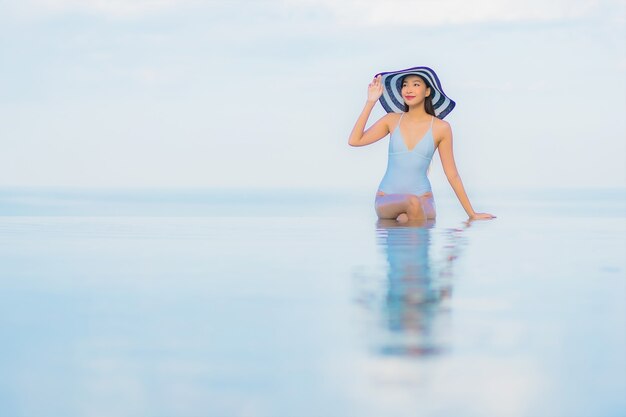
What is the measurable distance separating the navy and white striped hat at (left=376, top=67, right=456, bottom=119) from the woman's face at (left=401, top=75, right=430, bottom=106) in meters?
0.05

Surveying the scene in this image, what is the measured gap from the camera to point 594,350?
279 cm

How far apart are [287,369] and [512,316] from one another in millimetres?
1027

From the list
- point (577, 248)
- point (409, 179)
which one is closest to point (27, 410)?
point (577, 248)

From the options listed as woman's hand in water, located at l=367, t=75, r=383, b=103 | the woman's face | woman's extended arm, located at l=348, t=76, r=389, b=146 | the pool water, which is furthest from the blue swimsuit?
the pool water

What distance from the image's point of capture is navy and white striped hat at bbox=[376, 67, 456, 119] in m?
7.61

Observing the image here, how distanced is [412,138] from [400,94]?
1.22 ft

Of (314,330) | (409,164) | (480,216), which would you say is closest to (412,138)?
(409,164)

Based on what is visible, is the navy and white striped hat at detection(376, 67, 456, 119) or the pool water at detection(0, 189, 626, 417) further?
the navy and white striped hat at detection(376, 67, 456, 119)

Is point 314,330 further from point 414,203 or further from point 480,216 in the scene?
point 480,216

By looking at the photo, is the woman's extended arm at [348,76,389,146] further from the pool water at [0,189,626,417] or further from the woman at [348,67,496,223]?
the pool water at [0,189,626,417]

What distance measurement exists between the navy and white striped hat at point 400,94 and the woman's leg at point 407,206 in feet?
2.06

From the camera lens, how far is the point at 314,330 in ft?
10.0

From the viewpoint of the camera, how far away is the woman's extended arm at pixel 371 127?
756 centimetres

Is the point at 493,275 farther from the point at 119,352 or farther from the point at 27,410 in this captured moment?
the point at 27,410
